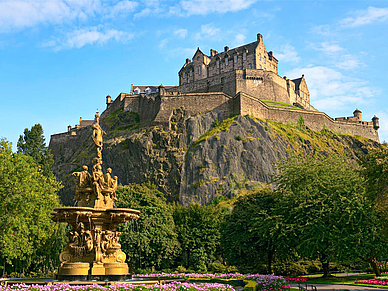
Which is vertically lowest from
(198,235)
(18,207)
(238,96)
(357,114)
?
(198,235)

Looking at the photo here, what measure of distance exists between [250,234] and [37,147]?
38992 millimetres

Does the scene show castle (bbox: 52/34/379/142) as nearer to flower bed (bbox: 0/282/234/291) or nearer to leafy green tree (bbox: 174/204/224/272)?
leafy green tree (bbox: 174/204/224/272)

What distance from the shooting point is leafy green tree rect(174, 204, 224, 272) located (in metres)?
45.8

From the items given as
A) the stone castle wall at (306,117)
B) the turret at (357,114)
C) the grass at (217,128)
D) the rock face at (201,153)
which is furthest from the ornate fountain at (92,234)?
the turret at (357,114)

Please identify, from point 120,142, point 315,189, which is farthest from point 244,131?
point 315,189

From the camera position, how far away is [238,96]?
8075cm

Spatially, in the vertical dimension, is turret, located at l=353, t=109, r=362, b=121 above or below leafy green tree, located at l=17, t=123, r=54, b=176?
above

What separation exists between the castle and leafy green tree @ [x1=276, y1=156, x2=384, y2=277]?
48.1m

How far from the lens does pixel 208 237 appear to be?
47.3 metres

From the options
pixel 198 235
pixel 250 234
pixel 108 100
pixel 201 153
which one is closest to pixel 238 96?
pixel 201 153

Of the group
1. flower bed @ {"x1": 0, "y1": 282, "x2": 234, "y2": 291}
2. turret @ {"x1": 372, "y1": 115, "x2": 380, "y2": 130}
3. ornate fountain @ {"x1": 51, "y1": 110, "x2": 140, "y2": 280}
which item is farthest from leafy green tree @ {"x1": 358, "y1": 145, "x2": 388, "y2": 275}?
turret @ {"x1": 372, "y1": 115, "x2": 380, "y2": 130}

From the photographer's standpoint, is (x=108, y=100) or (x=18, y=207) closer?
(x=18, y=207)

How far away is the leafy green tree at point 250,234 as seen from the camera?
3578cm

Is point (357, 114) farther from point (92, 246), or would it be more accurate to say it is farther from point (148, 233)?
point (92, 246)
